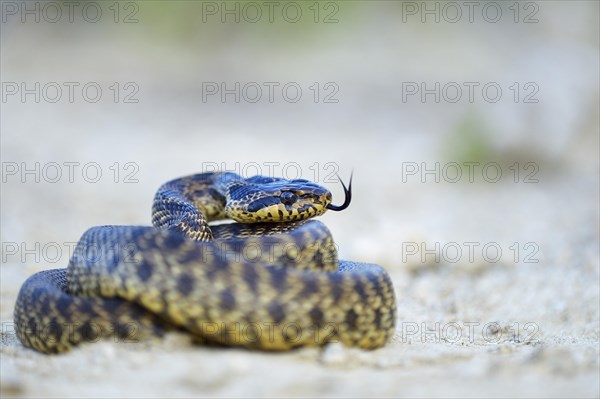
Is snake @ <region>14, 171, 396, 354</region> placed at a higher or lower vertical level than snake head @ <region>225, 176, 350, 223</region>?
lower

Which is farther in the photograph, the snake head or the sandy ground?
the snake head

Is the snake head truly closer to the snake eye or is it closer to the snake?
the snake eye

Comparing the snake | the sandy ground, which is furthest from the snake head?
the sandy ground

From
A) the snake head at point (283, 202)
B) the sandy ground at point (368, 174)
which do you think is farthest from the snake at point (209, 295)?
the snake head at point (283, 202)

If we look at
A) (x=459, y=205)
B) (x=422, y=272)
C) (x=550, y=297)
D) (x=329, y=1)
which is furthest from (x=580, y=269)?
(x=329, y=1)

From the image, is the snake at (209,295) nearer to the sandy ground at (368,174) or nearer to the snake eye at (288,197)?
the sandy ground at (368,174)

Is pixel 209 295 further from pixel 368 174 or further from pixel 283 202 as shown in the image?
pixel 368 174

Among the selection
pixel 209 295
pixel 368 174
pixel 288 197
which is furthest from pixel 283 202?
pixel 368 174
